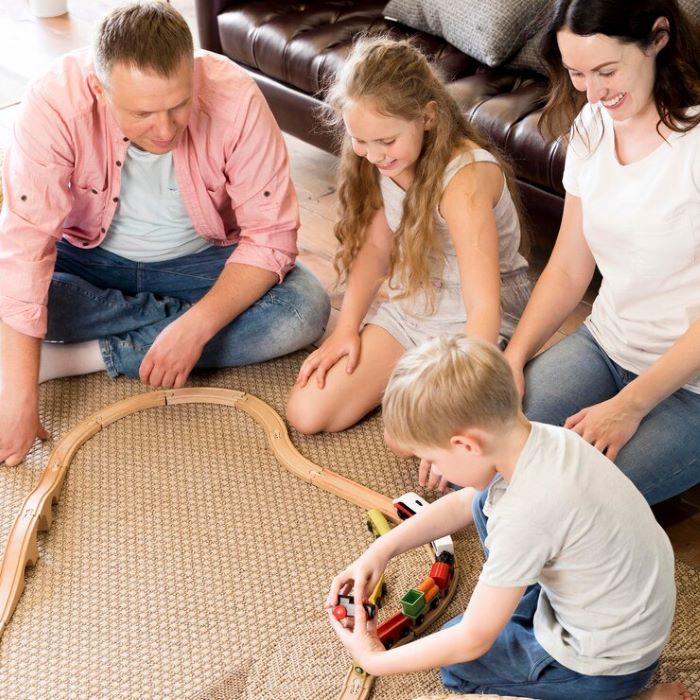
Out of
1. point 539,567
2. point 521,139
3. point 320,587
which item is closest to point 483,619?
point 539,567

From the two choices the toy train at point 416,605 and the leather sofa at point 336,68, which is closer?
the toy train at point 416,605

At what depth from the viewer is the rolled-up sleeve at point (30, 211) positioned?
172 cm

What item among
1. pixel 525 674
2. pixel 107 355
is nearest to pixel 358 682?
pixel 525 674

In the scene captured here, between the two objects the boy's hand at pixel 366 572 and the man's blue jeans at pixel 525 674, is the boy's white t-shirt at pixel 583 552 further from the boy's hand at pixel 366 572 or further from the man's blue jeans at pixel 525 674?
the boy's hand at pixel 366 572

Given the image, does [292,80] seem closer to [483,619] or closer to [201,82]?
[201,82]

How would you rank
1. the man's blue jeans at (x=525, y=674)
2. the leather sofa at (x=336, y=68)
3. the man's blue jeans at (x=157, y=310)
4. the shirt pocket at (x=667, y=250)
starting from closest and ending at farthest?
the man's blue jeans at (x=525, y=674), the shirt pocket at (x=667, y=250), the man's blue jeans at (x=157, y=310), the leather sofa at (x=336, y=68)

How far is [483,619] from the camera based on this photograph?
45.0 inches

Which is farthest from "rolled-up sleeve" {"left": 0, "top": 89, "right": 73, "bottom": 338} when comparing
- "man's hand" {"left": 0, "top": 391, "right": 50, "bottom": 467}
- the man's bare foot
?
the man's bare foot

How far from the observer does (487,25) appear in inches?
90.2

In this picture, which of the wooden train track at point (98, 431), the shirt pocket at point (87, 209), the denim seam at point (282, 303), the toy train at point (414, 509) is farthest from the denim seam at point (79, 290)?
the toy train at point (414, 509)

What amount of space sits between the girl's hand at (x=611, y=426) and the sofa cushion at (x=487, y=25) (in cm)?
113

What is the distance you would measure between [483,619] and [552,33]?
82 centimetres

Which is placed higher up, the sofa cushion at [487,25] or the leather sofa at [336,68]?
the sofa cushion at [487,25]

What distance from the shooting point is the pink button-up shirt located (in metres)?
1.72
